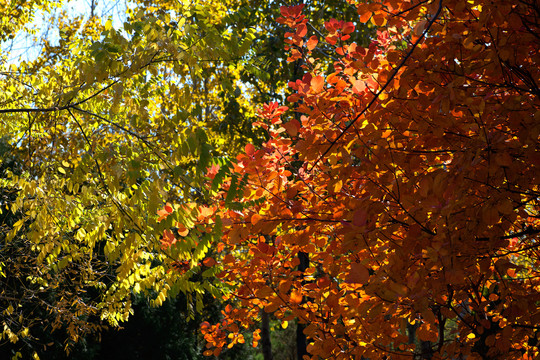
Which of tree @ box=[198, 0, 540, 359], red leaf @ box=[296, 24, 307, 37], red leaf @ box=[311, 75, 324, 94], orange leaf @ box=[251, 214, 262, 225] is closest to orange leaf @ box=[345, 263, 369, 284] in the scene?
tree @ box=[198, 0, 540, 359]

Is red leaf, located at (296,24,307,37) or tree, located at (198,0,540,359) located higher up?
red leaf, located at (296,24,307,37)

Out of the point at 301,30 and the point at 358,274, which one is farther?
the point at 301,30

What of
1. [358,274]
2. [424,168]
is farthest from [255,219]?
[424,168]

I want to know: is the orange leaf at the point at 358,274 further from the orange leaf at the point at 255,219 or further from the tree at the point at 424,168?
the orange leaf at the point at 255,219

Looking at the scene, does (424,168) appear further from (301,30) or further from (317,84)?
(301,30)

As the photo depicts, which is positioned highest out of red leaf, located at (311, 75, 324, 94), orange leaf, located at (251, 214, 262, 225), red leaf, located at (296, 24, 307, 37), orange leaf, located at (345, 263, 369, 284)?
red leaf, located at (296, 24, 307, 37)

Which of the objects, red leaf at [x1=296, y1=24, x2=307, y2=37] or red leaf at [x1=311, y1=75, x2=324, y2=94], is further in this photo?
red leaf at [x1=296, y1=24, x2=307, y2=37]

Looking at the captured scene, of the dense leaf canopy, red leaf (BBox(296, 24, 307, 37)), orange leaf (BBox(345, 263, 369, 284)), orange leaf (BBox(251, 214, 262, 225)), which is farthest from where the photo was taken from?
red leaf (BBox(296, 24, 307, 37))

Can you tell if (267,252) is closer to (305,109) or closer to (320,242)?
(320,242)

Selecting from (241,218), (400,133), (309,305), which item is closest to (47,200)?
(241,218)

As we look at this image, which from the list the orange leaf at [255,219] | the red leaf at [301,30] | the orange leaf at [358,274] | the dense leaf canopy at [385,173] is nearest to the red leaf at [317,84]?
the dense leaf canopy at [385,173]

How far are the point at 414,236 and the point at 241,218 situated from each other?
123 centimetres

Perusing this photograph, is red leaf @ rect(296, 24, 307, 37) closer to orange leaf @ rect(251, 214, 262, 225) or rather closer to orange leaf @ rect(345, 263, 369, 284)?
orange leaf @ rect(251, 214, 262, 225)

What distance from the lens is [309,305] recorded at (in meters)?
3.74
